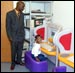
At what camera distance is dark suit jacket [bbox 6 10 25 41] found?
3727mm

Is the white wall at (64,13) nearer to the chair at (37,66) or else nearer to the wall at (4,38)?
the chair at (37,66)

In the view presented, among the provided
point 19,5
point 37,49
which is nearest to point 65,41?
point 37,49

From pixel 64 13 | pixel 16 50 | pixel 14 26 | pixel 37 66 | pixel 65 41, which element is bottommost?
pixel 37 66

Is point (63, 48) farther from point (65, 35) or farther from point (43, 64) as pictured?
point (43, 64)

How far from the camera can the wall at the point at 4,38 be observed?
415cm

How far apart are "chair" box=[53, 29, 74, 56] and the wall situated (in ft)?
5.20

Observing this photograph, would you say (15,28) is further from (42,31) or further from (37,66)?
(37,66)

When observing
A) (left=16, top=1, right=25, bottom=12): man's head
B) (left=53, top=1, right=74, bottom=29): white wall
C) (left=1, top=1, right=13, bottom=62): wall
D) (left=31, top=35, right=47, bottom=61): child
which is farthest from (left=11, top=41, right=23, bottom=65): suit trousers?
(left=53, top=1, right=74, bottom=29): white wall

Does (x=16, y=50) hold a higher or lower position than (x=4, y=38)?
lower

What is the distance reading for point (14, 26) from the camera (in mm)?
3785

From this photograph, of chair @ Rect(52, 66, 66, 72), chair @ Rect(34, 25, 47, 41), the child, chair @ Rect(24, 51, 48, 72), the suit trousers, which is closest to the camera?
chair @ Rect(52, 66, 66, 72)

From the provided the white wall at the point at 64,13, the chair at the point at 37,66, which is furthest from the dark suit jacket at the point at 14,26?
the white wall at the point at 64,13

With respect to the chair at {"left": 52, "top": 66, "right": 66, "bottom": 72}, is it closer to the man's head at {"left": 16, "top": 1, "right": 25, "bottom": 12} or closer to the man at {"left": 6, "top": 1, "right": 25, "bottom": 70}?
the man at {"left": 6, "top": 1, "right": 25, "bottom": 70}

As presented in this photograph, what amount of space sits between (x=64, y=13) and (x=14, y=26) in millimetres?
1109
